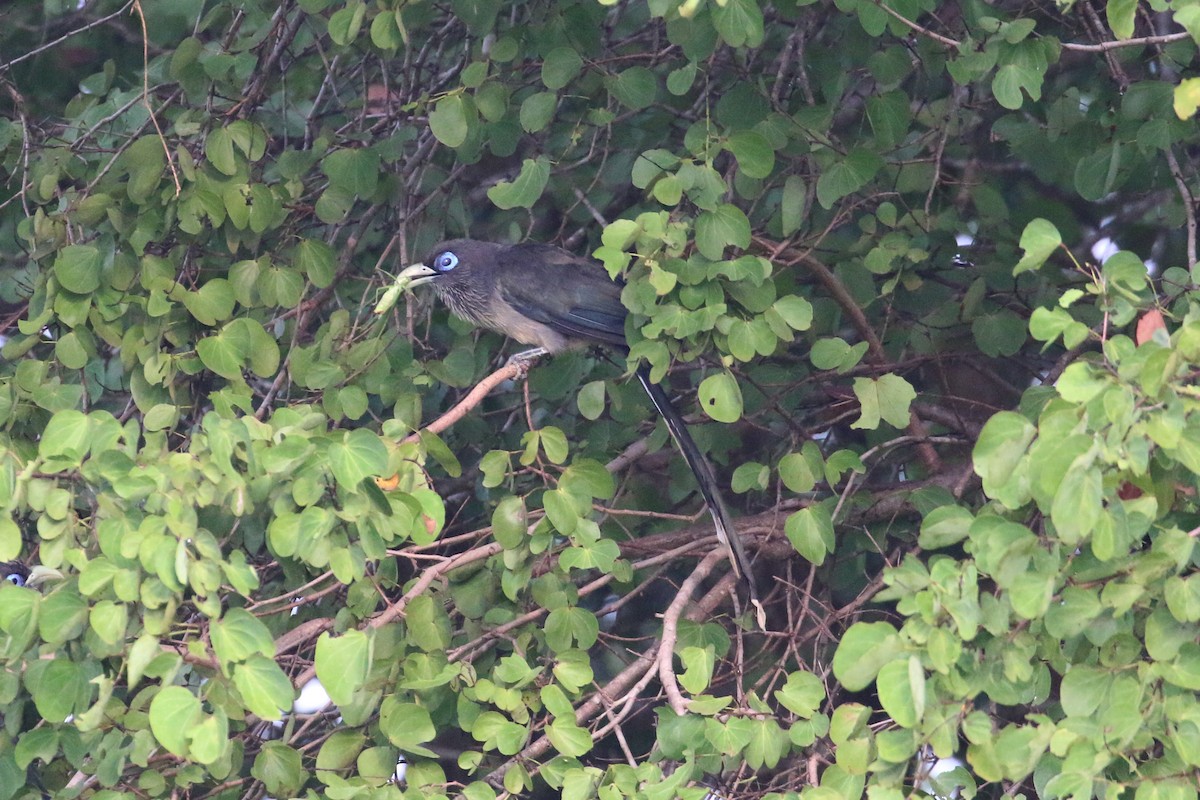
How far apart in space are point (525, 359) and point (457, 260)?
2.54 ft

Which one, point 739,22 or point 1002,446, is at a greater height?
point 739,22

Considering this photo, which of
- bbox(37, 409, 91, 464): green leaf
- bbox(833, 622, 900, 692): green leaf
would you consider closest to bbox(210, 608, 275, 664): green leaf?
bbox(37, 409, 91, 464): green leaf

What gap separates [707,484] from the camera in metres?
4.84

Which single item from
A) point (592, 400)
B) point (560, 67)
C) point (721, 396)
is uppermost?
point (560, 67)

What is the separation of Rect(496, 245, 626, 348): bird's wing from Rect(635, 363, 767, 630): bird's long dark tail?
2.46 feet

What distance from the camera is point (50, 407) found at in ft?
14.5

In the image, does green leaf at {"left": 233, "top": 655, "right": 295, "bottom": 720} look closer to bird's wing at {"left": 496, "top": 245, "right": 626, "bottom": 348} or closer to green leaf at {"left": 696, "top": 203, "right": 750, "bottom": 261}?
green leaf at {"left": 696, "top": 203, "right": 750, "bottom": 261}

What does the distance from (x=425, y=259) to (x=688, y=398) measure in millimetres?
1330

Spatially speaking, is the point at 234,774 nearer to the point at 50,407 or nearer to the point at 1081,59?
the point at 50,407

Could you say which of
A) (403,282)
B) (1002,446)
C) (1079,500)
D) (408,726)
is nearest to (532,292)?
(403,282)

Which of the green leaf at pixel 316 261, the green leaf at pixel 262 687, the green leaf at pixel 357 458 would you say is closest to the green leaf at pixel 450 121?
the green leaf at pixel 316 261

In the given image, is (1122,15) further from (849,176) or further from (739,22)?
(849,176)

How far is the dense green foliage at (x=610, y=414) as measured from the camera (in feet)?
10.1

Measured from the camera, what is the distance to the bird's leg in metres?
5.49
